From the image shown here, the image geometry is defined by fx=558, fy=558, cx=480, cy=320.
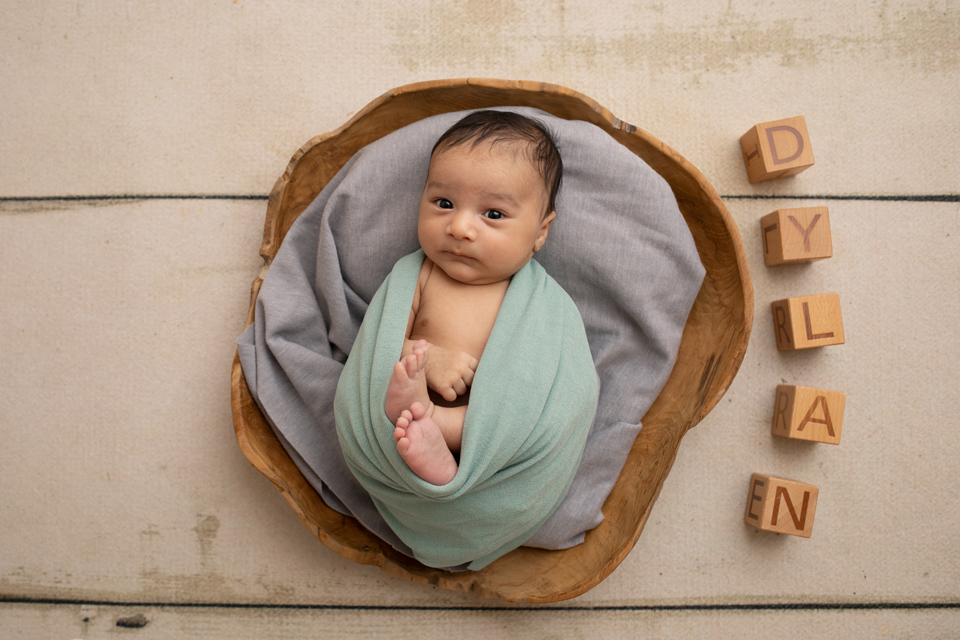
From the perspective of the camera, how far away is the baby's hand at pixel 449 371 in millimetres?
1005

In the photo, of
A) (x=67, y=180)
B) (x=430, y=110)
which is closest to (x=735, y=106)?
(x=430, y=110)

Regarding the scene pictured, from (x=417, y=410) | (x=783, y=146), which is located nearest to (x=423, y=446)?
(x=417, y=410)

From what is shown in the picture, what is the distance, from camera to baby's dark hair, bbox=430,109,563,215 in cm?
100

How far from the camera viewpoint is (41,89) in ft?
4.44

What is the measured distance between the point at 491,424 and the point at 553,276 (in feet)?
1.40

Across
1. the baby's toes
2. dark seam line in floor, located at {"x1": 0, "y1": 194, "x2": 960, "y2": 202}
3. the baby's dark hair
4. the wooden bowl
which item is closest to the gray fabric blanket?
the wooden bowl

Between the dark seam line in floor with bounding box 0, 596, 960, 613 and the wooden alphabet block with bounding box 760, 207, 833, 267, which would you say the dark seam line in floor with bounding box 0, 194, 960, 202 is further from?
the dark seam line in floor with bounding box 0, 596, 960, 613

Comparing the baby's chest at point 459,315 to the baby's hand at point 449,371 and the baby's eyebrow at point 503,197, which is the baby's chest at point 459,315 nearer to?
the baby's hand at point 449,371

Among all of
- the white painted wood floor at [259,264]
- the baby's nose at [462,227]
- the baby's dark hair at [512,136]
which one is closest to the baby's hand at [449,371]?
the baby's nose at [462,227]

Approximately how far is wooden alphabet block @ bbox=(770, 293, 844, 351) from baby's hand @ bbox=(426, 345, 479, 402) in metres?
0.74

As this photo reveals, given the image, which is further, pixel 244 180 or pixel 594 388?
pixel 244 180

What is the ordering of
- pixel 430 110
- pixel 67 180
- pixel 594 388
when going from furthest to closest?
pixel 67 180 < pixel 430 110 < pixel 594 388

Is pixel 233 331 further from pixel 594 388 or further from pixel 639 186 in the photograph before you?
pixel 639 186

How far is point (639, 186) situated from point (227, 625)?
1338 mm
